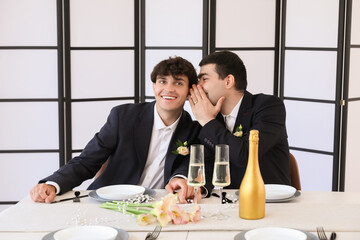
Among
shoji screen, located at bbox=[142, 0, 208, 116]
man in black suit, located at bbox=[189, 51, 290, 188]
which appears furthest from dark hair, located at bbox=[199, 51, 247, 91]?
shoji screen, located at bbox=[142, 0, 208, 116]

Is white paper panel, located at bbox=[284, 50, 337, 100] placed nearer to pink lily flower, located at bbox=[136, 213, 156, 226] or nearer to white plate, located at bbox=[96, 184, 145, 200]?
white plate, located at bbox=[96, 184, 145, 200]

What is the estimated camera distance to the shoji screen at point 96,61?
4837 mm

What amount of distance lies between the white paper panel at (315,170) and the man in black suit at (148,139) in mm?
2094

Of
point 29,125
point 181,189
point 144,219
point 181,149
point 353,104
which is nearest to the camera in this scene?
point 144,219

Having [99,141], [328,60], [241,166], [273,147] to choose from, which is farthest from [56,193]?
[328,60]

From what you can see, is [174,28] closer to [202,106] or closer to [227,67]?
[227,67]

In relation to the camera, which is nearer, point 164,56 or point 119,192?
point 119,192

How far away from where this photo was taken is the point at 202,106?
3.20 meters

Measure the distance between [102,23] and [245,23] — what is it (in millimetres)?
1173

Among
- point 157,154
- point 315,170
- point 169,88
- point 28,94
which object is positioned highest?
point 169,88

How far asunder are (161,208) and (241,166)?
3.01 ft

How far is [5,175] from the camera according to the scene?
4.88 meters

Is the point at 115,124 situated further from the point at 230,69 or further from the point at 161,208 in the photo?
the point at 161,208

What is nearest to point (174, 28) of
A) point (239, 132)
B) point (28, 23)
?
point (28, 23)
